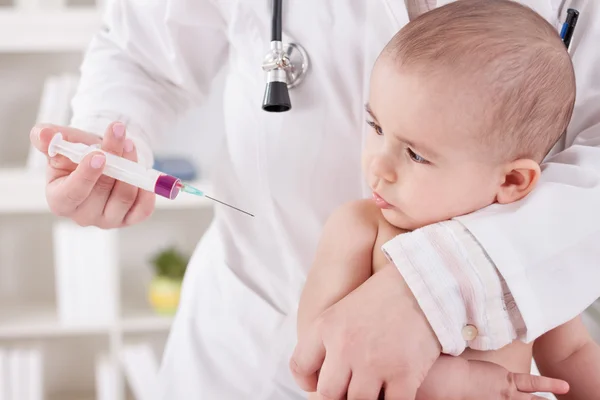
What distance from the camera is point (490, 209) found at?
2.51 ft

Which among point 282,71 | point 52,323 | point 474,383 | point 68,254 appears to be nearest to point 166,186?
point 282,71

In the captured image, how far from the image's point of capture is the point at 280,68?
2.89 ft

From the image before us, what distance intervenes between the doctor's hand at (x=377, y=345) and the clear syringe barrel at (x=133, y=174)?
259mm

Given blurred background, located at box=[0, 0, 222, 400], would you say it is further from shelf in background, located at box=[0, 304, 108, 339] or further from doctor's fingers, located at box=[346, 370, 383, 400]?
doctor's fingers, located at box=[346, 370, 383, 400]

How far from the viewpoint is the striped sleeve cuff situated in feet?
2.31

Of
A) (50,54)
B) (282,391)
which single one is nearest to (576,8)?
(282,391)

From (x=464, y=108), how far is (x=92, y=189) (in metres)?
0.46

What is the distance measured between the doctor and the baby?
0.14 ft

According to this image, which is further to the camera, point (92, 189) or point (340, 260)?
point (92, 189)

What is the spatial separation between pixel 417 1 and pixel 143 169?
1.26 ft

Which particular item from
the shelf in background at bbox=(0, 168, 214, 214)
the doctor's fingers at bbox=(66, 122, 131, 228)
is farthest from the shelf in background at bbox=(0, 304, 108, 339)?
the doctor's fingers at bbox=(66, 122, 131, 228)

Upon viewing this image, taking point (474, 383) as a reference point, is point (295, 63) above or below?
above

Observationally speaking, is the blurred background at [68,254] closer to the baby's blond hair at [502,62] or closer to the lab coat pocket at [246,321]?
the lab coat pocket at [246,321]

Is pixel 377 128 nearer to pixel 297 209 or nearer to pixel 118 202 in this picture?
pixel 297 209
